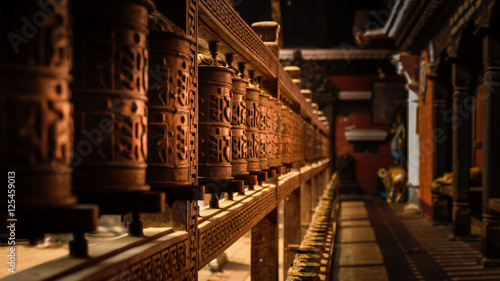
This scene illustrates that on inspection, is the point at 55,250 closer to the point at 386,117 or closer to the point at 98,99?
the point at 98,99

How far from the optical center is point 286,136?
4.05 meters

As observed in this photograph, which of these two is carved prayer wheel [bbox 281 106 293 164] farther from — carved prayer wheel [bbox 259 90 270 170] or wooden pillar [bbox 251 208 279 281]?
carved prayer wheel [bbox 259 90 270 170]

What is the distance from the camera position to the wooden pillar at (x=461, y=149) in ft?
26.6

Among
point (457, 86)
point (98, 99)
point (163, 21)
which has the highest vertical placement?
point (457, 86)

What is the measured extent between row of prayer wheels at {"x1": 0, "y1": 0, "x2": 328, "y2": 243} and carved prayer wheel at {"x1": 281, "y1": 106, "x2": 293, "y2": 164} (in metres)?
2.18

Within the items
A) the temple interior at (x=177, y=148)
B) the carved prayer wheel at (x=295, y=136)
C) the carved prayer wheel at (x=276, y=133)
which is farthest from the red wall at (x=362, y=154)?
the carved prayer wheel at (x=276, y=133)

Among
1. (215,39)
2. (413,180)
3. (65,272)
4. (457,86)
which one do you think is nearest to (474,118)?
(457,86)

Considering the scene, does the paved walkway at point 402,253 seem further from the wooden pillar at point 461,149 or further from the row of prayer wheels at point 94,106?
the row of prayer wheels at point 94,106

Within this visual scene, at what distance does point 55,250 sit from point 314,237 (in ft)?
22.0

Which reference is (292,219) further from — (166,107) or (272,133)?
(166,107)

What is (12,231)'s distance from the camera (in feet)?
3.29

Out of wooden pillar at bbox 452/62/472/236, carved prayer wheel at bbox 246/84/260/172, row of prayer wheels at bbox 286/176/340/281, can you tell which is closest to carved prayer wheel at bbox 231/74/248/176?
carved prayer wheel at bbox 246/84/260/172

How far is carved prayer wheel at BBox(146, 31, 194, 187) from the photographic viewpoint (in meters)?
1.39

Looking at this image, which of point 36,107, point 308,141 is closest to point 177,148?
point 36,107
